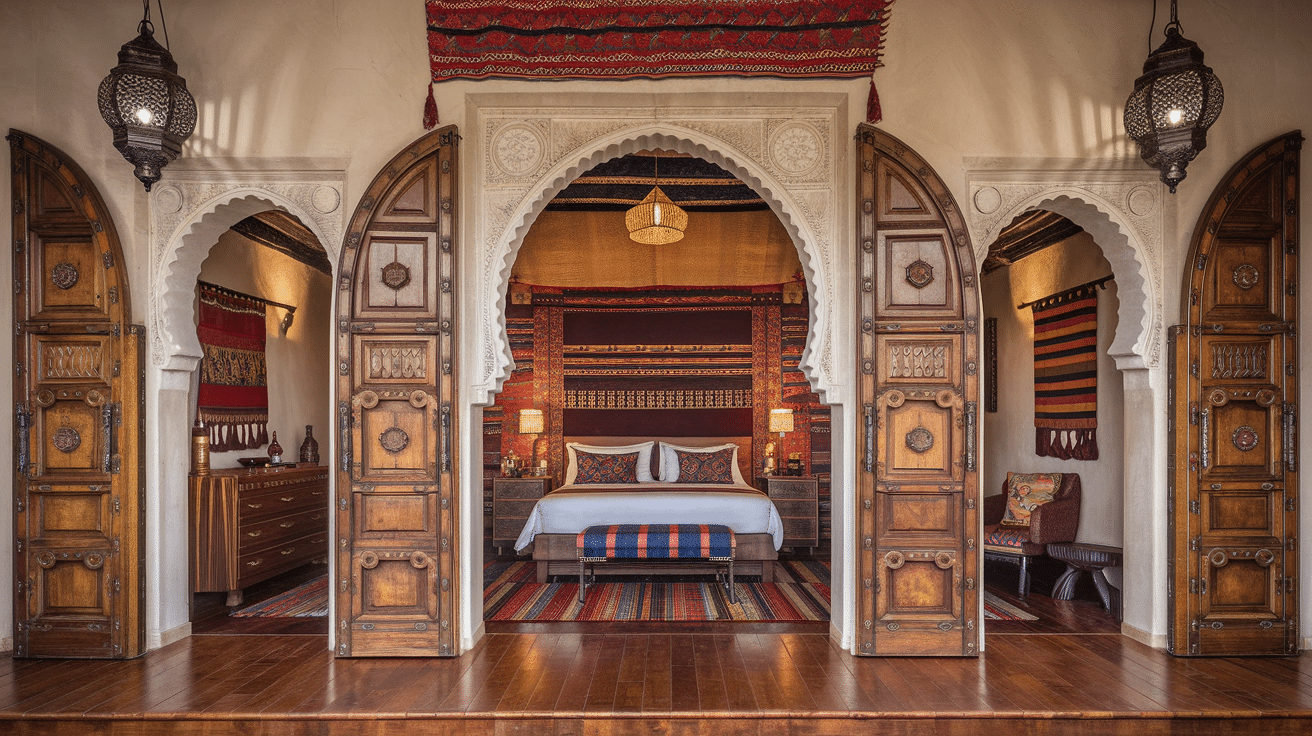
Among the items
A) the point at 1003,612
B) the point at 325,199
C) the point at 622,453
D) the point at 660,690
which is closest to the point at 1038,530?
the point at 1003,612

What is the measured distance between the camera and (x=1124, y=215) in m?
4.88

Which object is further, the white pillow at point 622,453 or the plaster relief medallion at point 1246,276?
the white pillow at point 622,453

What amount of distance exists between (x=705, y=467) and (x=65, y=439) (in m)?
5.92

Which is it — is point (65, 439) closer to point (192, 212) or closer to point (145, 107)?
point (192, 212)

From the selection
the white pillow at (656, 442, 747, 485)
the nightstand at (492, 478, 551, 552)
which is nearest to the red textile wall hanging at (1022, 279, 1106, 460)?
the white pillow at (656, 442, 747, 485)

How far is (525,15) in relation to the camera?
15.5ft

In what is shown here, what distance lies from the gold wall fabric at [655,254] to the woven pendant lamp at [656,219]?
4.44 feet

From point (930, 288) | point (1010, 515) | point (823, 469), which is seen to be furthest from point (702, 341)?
point (930, 288)

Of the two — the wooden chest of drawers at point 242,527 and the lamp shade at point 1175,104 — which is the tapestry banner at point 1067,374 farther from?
the wooden chest of drawers at point 242,527

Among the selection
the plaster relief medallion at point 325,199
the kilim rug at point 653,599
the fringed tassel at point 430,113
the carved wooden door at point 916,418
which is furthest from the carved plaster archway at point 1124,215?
the plaster relief medallion at point 325,199

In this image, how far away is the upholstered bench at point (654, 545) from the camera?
261 inches

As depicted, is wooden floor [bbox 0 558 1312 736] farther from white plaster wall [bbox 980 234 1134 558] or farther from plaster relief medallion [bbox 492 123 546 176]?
plaster relief medallion [bbox 492 123 546 176]

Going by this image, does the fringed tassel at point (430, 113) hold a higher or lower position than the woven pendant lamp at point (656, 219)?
higher

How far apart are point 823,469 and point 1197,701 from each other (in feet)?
→ 18.2
